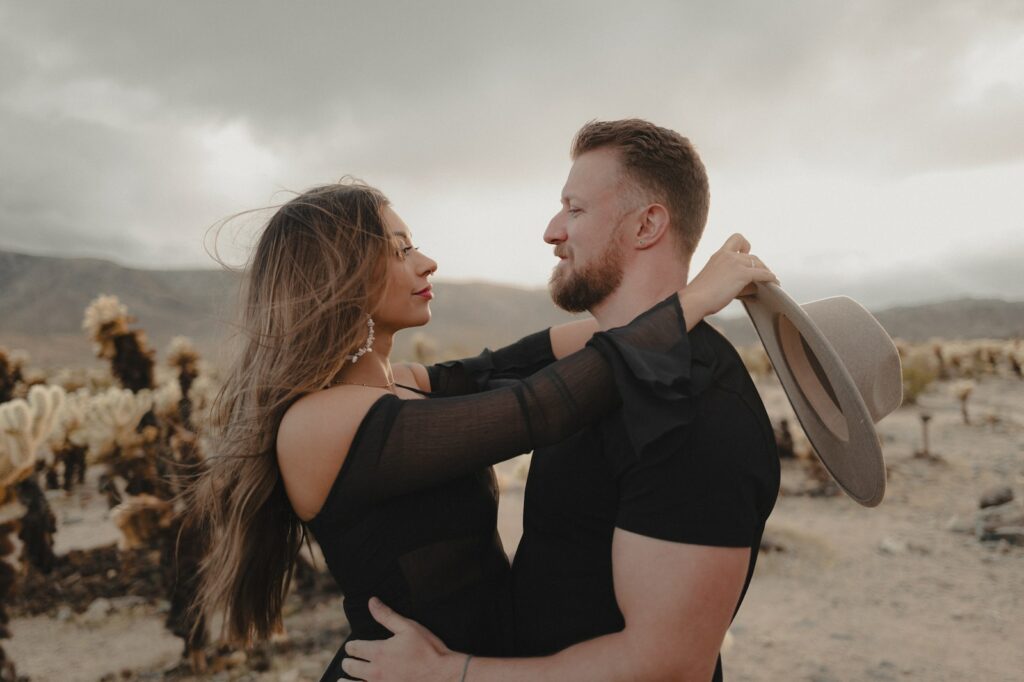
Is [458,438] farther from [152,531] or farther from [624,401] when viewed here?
[152,531]

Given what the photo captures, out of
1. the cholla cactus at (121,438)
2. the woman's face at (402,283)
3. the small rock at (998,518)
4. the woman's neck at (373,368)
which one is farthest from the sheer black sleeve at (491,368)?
the small rock at (998,518)

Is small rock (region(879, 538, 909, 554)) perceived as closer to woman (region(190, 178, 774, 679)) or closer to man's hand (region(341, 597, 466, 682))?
woman (region(190, 178, 774, 679))

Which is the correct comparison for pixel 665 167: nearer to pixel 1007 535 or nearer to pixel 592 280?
pixel 592 280

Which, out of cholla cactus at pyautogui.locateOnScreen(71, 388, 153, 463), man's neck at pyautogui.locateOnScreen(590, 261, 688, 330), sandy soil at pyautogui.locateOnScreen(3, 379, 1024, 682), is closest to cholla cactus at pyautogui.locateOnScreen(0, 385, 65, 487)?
cholla cactus at pyautogui.locateOnScreen(71, 388, 153, 463)

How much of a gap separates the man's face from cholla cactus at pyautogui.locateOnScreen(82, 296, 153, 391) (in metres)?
6.74

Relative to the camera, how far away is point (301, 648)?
574 centimetres

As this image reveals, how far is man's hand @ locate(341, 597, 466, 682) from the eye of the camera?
1.75 meters

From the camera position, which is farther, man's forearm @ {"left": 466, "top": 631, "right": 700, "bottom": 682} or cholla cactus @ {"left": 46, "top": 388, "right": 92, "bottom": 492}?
cholla cactus @ {"left": 46, "top": 388, "right": 92, "bottom": 492}

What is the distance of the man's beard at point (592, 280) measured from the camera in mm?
2359

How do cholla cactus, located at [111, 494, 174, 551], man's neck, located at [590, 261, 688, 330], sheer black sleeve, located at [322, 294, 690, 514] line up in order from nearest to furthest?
sheer black sleeve, located at [322, 294, 690, 514]
man's neck, located at [590, 261, 688, 330]
cholla cactus, located at [111, 494, 174, 551]

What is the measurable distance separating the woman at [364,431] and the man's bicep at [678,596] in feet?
1.24

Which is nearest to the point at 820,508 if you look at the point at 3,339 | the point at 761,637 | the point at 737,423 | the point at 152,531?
the point at 761,637

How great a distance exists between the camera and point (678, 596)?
5.01 ft

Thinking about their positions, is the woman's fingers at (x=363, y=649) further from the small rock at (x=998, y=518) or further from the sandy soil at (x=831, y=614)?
the small rock at (x=998, y=518)
